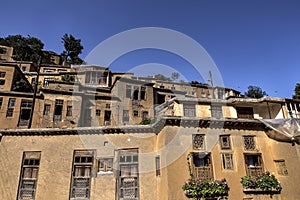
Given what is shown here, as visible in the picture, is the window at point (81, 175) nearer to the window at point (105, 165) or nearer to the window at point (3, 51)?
the window at point (105, 165)

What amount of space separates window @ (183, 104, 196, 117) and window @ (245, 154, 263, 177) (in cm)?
430

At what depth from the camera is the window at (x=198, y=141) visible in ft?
46.3

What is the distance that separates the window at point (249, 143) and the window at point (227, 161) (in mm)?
1250

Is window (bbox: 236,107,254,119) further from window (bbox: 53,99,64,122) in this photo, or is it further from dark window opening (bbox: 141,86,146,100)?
window (bbox: 53,99,64,122)

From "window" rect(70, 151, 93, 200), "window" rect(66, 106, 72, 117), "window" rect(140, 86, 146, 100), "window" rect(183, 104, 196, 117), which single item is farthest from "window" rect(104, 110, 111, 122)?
"window" rect(183, 104, 196, 117)

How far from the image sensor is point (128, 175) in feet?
47.2

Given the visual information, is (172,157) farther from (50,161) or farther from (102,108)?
(102,108)

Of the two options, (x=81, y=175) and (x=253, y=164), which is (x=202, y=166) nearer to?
(x=253, y=164)

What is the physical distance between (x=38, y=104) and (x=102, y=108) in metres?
6.71

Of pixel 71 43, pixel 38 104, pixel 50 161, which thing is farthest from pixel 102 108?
pixel 71 43

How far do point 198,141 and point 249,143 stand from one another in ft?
10.6

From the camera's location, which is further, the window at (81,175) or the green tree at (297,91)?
the green tree at (297,91)

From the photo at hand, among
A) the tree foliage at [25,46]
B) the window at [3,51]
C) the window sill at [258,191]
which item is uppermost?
the tree foliage at [25,46]

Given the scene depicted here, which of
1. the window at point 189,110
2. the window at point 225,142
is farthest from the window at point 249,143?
the window at point 189,110
